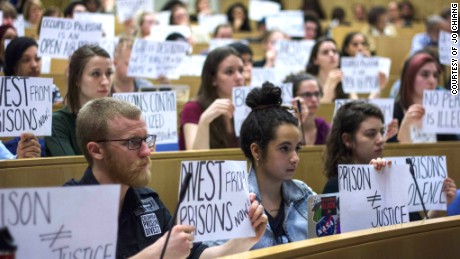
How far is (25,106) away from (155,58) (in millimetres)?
2868

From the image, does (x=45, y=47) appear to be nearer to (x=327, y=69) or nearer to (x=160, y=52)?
(x=160, y=52)

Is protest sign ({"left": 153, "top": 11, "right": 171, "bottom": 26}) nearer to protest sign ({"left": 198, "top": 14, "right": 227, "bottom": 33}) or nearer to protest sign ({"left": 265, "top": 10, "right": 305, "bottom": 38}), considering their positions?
protest sign ({"left": 265, "top": 10, "right": 305, "bottom": 38})

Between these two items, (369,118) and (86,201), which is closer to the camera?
(86,201)

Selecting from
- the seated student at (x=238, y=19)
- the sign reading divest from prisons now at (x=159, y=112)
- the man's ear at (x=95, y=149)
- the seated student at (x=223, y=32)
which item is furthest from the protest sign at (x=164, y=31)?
the man's ear at (x=95, y=149)

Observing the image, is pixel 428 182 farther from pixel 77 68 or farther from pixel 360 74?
pixel 360 74

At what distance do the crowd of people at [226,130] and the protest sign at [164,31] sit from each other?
79 cm

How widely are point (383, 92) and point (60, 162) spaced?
6.22 meters

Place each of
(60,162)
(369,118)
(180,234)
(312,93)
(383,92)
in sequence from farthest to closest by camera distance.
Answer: (383,92) < (312,93) < (369,118) < (60,162) < (180,234)

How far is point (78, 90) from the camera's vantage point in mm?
5703

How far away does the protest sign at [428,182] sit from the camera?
5137mm

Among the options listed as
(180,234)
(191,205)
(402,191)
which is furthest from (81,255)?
(402,191)

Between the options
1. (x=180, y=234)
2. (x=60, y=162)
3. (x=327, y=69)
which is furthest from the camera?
(x=327, y=69)

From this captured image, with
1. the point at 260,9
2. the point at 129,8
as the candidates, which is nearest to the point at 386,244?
the point at 129,8

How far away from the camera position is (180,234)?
11.0 ft
